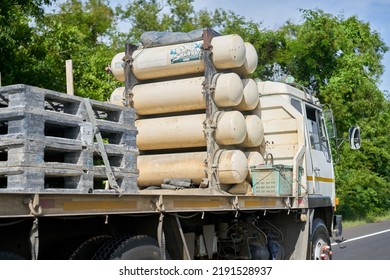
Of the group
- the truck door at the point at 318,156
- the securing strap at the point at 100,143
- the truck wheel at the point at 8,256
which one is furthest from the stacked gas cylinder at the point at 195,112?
the truck wheel at the point at 8,256

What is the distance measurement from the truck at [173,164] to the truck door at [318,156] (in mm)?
30

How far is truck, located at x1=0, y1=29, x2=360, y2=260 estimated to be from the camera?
194 inches

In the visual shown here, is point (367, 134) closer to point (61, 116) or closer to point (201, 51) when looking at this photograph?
point (201, 51)

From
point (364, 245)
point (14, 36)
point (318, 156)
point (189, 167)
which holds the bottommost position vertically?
point (364, 245)

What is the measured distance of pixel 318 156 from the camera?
32.7ft

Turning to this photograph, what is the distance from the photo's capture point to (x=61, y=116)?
5.25 m

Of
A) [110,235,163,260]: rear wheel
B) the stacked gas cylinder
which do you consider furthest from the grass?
[110,235,163,260]: rear wheel

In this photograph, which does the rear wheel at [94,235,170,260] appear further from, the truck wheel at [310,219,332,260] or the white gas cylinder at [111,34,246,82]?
the truck wheel at [310,219,332,260]

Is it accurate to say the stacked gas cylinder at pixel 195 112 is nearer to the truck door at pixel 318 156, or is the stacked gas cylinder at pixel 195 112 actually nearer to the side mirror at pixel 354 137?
the truck door at pixel 318 156

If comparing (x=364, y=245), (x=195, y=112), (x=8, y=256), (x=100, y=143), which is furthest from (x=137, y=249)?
(x=364, y=245)

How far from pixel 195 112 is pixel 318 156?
243cm

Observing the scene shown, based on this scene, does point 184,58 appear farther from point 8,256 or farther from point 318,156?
point 8,256

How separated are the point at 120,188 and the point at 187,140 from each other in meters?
2.73
